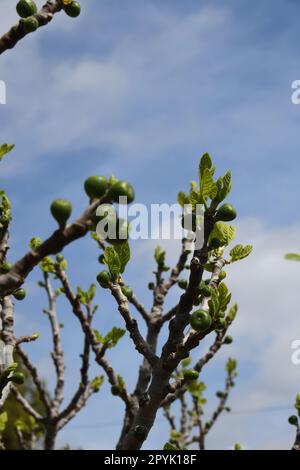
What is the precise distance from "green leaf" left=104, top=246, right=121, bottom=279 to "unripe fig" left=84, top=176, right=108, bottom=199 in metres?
1.99

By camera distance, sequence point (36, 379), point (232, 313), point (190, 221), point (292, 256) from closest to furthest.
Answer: point (292, 256) < point (190, 221) < point (232, 313) < point (36, 379)

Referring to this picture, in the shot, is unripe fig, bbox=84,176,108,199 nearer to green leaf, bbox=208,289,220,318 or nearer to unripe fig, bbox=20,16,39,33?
green leaf, bbox=208,289,220,318

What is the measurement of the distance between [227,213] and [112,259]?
1113 millimetres

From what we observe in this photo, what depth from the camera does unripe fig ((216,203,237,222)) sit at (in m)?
3.90

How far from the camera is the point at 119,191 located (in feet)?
7.88

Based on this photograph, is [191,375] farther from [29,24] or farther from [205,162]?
[29,24]

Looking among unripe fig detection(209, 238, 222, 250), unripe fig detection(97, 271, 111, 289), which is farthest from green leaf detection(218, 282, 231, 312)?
unripe fig detection(97, 271, 111, 289)

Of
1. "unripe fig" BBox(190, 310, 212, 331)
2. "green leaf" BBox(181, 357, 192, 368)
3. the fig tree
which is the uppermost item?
"green leaf" BBox(181, 357, 192, 368)

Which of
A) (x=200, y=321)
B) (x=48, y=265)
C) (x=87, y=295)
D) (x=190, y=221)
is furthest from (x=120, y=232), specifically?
(x=87, y=295)

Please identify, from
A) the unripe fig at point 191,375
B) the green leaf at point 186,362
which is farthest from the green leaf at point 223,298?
the green leaf at point 186,362
